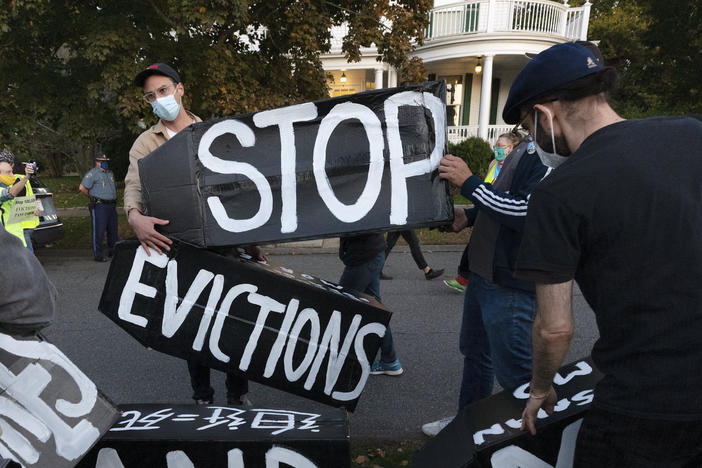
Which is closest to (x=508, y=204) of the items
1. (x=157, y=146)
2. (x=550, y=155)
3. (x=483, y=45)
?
(x=550, y=155)

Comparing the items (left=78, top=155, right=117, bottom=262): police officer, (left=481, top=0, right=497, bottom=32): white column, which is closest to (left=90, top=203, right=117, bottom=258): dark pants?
(left=78, top=155, right=117, bottom=262): police officer

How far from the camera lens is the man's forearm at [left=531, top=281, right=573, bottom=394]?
133 centimetres

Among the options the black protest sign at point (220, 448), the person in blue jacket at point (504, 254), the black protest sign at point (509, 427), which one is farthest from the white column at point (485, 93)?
the black protest sign at point (220, 448)

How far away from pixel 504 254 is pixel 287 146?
1.20m

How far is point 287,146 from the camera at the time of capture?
2217mm

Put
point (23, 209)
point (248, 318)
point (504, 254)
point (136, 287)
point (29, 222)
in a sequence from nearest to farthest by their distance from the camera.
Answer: point (504, 254) → point (136, 287) → point (248, 318) → point (23, 209) → point (29, 222)

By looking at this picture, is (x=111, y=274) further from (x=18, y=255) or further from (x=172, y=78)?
(x=172, y=78)

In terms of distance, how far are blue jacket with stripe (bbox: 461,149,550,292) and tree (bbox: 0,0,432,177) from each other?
19.1ft

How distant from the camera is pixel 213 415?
2.19 meters

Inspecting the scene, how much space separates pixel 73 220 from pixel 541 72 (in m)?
11.6

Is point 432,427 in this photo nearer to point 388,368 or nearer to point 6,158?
point 388,368

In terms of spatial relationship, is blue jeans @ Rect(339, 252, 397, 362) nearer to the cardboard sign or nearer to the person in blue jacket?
the person in blue jacket

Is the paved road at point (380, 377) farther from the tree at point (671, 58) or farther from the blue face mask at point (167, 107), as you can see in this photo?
the tree at point (671, 58)

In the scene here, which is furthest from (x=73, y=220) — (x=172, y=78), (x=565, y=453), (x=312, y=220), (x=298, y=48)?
(x=565, y=453)
